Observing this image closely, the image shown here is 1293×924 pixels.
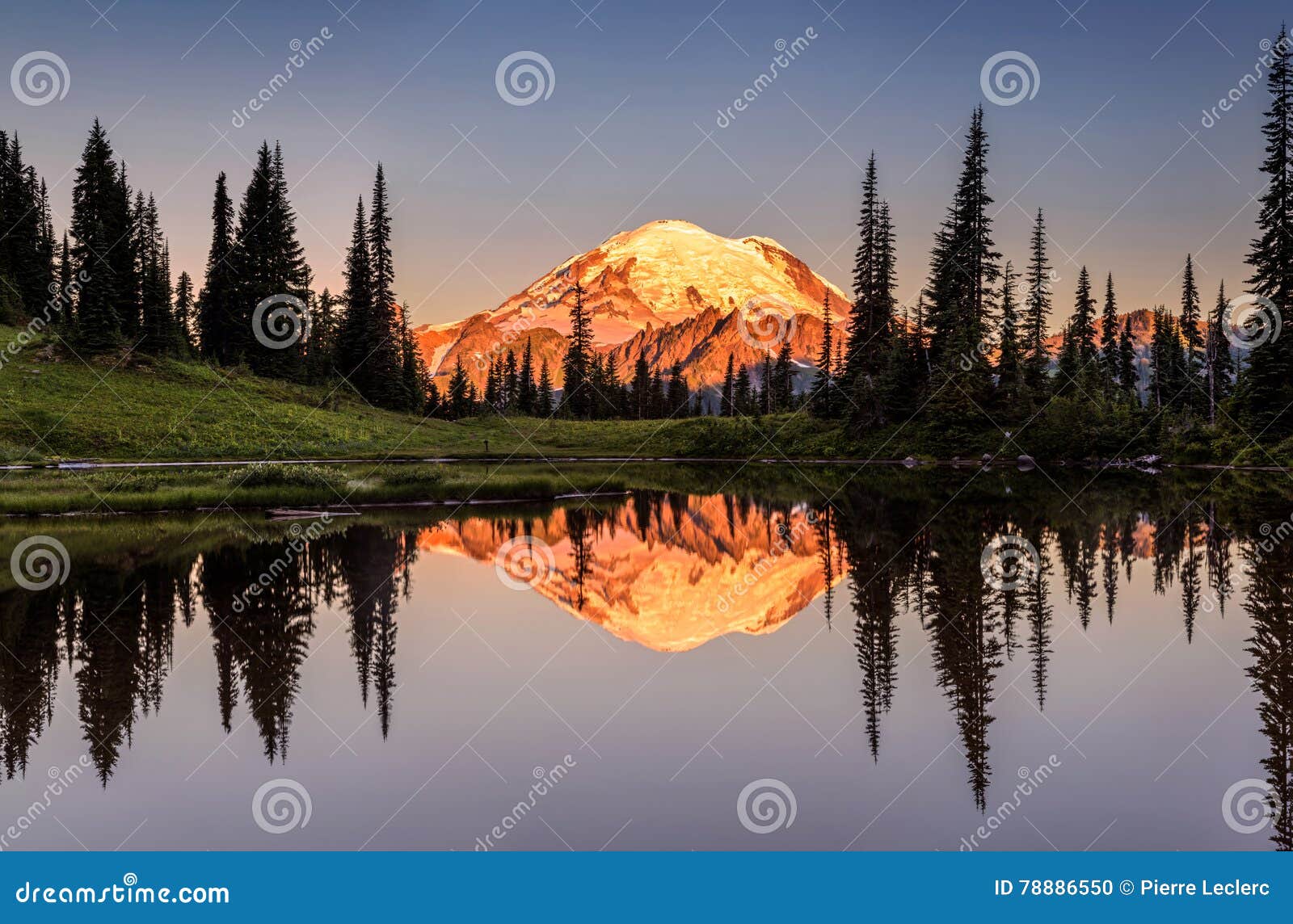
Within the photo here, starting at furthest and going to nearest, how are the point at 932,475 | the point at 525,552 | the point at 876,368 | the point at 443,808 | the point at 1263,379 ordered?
the point at 876,368, the point at 1263,379, the point at 932,475, the point at 525,552, the point at 443,808

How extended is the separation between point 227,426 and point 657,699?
189ft

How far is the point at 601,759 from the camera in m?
10.4

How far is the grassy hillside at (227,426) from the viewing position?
55281mm

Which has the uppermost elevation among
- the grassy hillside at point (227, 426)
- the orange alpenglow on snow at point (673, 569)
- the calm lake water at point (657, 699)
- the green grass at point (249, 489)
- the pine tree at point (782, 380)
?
the pine tree at point (782, 380)

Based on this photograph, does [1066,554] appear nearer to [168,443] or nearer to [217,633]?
[217,633]

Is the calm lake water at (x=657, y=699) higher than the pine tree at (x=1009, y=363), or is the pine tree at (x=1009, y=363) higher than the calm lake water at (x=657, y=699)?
the pine tree at (x=1009, y=363)

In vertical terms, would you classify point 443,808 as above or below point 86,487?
below

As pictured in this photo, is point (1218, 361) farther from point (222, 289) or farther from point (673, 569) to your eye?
point (222, 289)

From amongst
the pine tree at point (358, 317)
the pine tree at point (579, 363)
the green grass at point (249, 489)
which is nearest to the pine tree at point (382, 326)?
the pine tree at point (358, 317)

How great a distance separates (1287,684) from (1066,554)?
11675mm

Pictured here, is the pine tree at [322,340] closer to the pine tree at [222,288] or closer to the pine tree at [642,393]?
the pine tree at [222,288]

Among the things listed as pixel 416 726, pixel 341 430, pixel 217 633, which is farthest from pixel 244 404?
pixel 416 726

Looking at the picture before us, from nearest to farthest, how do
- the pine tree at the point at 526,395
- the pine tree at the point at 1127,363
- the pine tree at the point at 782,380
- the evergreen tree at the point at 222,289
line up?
the evergreen tree at the point at 222,289 < the pine tree at the point at 1127,363 < the pine tree at the point at 782,380 < the pine tree at the point at 526,395

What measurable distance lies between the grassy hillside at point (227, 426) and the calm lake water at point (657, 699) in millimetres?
34394
